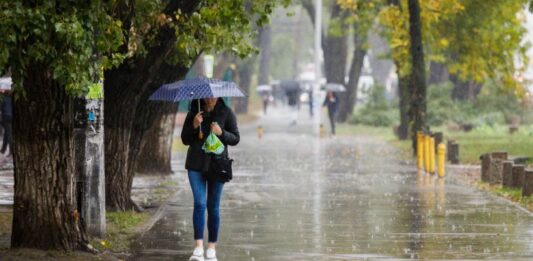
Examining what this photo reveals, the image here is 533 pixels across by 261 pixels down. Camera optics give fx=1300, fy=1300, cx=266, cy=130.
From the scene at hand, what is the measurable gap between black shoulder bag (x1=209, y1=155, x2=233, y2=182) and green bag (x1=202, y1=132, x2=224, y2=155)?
6cm

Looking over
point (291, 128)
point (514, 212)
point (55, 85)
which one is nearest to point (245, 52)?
point (514, 212)

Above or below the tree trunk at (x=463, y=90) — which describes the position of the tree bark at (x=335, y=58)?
above

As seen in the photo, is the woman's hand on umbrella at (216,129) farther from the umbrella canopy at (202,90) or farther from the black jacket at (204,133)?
the umbrella canopy at (202,90)

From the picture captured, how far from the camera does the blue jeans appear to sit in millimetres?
12648

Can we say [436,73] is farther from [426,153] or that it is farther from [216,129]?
[216,129]

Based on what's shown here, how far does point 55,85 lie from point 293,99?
7131 centimetres

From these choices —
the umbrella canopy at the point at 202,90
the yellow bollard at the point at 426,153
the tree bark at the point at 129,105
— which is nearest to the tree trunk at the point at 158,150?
the yellow bollard at the point at 426,153

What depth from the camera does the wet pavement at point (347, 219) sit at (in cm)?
1368

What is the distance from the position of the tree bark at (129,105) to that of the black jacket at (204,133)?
11.6 ft

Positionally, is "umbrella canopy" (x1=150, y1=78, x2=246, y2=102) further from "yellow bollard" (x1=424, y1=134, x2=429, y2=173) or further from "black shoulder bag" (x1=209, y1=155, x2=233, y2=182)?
"yellow bollard" (x1=424, y1=134, x2=429, y2=173)

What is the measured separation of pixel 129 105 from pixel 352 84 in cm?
4260

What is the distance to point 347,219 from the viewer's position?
17.1m

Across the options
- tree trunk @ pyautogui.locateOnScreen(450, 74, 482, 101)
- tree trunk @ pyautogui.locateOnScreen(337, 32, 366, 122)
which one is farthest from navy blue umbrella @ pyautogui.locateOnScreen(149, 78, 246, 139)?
tree trunk @ pyautogui.locateOnScreen(337, 32, 366, 122)

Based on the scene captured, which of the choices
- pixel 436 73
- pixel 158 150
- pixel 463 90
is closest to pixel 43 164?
pixel 158 150
